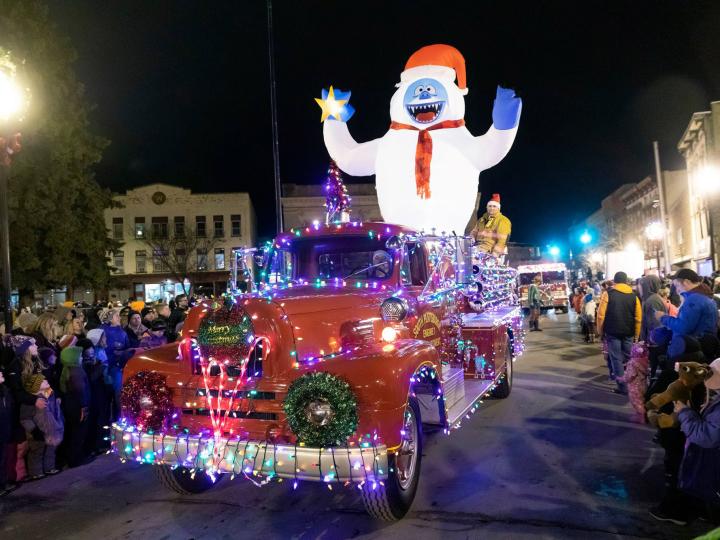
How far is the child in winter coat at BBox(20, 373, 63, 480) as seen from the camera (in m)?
5.32

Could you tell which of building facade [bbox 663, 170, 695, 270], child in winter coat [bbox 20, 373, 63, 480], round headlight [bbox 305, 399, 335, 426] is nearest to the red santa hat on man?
round headlight [bbox 305, 399, 335, 426]

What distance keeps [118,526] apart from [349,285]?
2907 mm

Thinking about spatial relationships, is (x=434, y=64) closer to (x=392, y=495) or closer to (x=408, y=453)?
(x=408, y=453)

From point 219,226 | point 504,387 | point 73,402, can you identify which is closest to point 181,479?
point 73,402

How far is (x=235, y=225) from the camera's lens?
4431cm

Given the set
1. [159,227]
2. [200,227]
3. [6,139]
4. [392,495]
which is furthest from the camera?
[200,227]

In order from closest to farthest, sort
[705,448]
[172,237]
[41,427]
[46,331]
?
[705,448]
[41,427]
[46,331]
[172,237]

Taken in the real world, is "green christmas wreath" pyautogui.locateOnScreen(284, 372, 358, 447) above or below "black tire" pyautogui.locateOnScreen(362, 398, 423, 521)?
above

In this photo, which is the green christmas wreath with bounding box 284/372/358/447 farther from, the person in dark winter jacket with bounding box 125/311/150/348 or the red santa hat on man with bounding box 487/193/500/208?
the red santa hat on man with bounding box 487/193/500/208

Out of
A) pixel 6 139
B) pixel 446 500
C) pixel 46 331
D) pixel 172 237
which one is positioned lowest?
pixel 446 500

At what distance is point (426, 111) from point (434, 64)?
84cm

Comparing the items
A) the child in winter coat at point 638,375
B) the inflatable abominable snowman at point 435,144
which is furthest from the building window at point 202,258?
the child in winter coat at point 638,375

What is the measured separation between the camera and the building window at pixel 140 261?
1690 inches

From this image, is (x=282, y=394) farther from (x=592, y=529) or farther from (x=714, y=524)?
(x=714, y=524)
